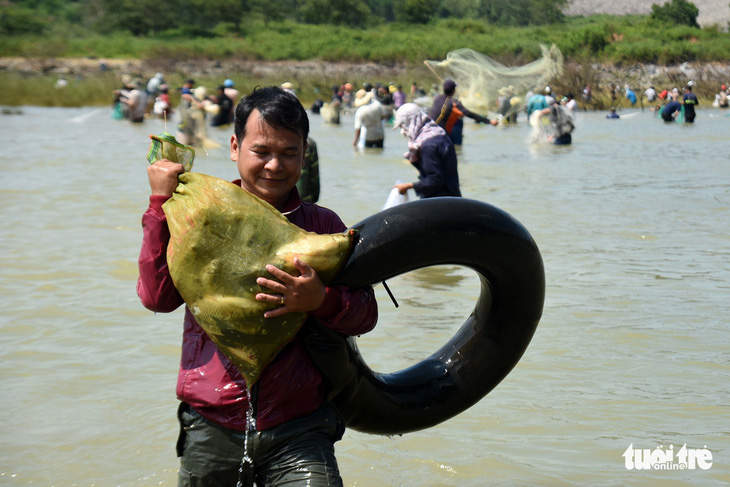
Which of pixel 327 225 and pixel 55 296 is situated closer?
pixel 327 225

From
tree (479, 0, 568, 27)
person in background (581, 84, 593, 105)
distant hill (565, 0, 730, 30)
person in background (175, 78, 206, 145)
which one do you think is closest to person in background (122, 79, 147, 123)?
person in background (175, 78, 206, 145)

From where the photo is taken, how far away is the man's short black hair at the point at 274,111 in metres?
2.58

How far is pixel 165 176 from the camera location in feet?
8.55

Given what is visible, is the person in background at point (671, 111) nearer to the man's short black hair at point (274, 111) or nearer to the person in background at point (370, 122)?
the person in background at point (370, 122)

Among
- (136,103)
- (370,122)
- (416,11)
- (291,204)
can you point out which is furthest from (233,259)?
(416,11)

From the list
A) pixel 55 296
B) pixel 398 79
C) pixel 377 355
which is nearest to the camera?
pixel 377 355

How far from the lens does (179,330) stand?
22.1 ft

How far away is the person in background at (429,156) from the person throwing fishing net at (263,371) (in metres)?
5.46

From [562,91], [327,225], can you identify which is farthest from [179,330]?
[562,91]

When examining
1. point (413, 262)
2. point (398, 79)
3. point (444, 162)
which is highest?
point (413, 262)

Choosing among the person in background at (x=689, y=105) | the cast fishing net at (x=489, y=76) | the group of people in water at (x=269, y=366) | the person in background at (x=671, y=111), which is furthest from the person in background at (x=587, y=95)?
the group of people in water at (x=269, y=366)

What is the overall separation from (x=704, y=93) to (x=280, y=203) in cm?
4892

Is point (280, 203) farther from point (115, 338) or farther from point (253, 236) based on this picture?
point (115, 338)

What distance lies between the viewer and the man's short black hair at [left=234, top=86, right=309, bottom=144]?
8.46ft
